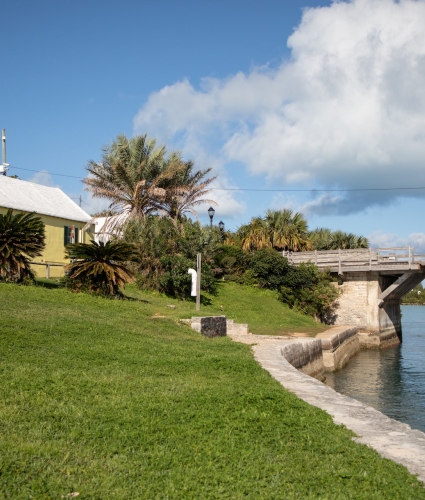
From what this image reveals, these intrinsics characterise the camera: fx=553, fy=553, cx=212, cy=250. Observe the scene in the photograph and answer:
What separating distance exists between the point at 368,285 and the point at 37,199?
65.6 ft

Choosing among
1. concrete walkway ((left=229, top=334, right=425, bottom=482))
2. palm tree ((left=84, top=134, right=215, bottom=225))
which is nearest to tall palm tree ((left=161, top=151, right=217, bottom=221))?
palm tree ((left=84, top=134, right=215, bottom=225))

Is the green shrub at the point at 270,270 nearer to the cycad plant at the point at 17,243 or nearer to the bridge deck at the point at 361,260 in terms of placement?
the bridge deck at the point at 361,260

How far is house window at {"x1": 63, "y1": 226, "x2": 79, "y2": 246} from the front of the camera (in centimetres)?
2767

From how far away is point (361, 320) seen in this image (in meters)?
33.9

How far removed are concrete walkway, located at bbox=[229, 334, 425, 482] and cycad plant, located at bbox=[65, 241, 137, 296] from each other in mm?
8419

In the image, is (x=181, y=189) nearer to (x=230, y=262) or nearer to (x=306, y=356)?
(x=230, y=262)

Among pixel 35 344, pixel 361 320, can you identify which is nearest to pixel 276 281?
pixel 361 320

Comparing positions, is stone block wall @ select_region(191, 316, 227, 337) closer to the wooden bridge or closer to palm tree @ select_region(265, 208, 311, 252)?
the wooden bridge

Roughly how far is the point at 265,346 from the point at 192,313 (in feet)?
11.8

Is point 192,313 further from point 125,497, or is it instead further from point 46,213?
point 125,497

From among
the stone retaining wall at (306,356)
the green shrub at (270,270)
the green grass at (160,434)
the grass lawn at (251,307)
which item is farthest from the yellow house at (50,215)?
the green grass at (160,434)

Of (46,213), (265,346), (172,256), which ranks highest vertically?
(46,213)

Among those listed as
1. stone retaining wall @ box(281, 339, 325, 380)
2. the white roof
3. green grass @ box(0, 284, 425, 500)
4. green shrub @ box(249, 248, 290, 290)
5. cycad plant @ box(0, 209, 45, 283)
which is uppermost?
the white roof

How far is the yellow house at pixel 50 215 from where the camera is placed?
2570cm
